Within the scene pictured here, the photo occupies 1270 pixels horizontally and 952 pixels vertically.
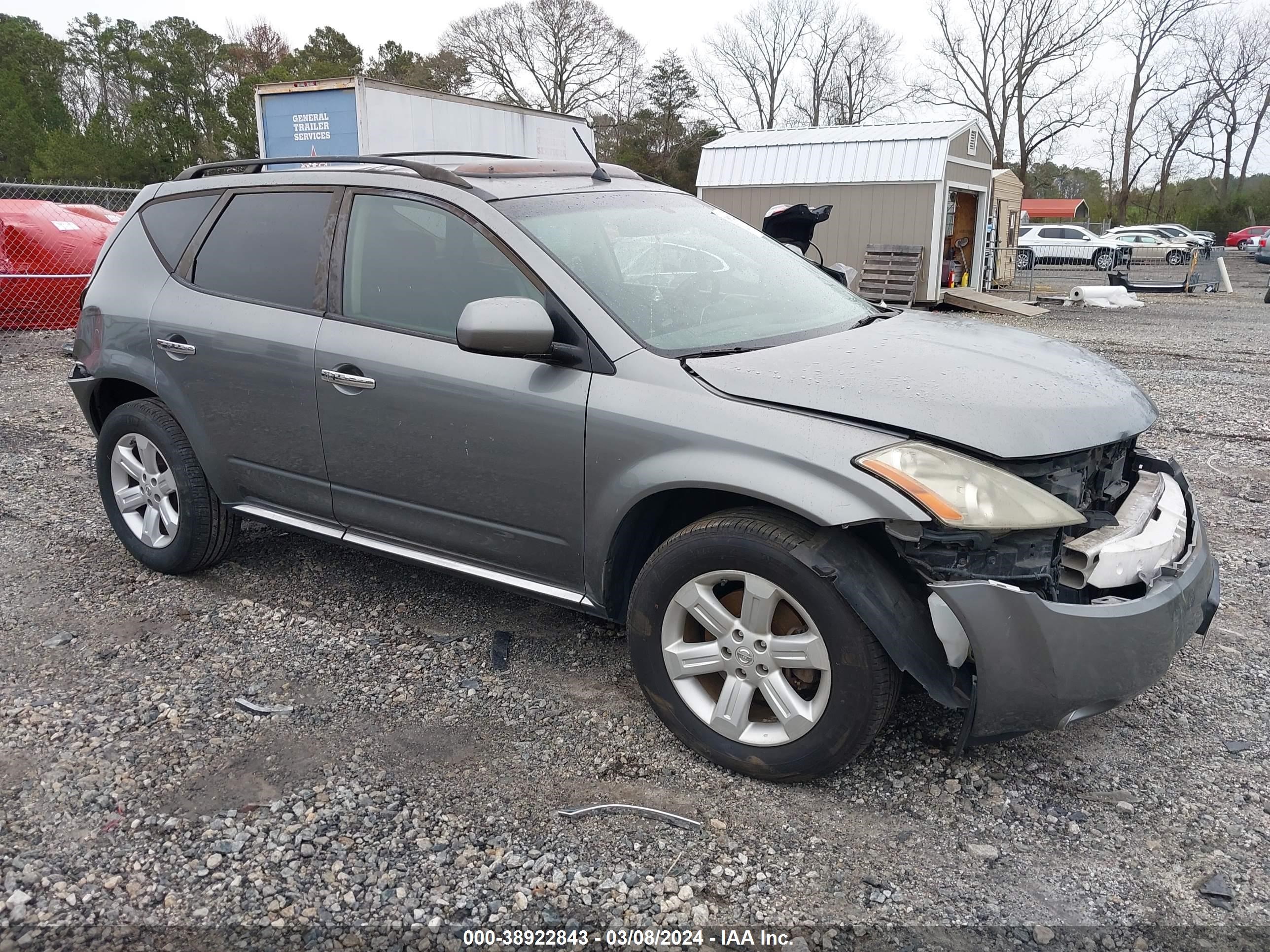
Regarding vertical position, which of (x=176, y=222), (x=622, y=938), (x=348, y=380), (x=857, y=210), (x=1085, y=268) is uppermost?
(x=857, y=210)

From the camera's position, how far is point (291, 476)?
3.78 meters

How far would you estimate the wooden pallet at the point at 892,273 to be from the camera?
16.9m

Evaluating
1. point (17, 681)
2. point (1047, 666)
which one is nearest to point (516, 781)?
point (1047, 666)

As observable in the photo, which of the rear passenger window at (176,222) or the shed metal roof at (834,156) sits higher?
the shed metal roof at (834,156)

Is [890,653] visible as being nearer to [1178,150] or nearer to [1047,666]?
[1047,666]

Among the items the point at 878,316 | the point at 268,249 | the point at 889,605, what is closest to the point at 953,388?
the point at 889,605

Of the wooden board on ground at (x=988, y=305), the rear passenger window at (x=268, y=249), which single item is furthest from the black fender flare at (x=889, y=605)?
the wooden board on ground at (x=988, y=305)

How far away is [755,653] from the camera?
2729 millimetres

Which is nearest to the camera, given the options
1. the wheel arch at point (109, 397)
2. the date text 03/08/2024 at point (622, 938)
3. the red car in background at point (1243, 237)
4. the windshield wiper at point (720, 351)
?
the date text 03/08/2024 at point (622, 938)

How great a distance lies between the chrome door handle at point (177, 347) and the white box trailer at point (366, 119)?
835cm

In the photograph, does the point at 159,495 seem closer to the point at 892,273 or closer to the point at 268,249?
the point at 268,249

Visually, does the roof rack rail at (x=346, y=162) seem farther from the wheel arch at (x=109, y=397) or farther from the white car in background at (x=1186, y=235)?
the white car in background at (x=1186, y=235)

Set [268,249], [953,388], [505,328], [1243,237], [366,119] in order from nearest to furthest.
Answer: [953,388] < [505,328] < [268,249] < [366,119] < [1243,237]

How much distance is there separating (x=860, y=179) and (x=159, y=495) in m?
15.7
